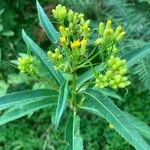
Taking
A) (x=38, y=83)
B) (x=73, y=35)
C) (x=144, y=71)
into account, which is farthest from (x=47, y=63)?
(x=144, y=71)

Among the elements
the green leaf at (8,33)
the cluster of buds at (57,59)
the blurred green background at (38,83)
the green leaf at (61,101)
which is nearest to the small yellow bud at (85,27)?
the cluster of buds at (57,59)

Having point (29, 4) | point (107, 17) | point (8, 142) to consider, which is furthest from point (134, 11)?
point (8, 142)

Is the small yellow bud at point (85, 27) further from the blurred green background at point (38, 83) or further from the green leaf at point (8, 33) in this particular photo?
the green leaf at point (8, 33)

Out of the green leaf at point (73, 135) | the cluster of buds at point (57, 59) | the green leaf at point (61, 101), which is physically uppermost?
the cluster of buds at point (57, 59)

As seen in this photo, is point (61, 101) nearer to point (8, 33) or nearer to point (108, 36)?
point (108, 36)

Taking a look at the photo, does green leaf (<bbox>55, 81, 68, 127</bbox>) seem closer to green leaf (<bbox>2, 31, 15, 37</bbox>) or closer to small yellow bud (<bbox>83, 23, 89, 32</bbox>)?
small yellow bud (<bbox>83, 23, 89, 32</bbox>)

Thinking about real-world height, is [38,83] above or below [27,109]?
below
